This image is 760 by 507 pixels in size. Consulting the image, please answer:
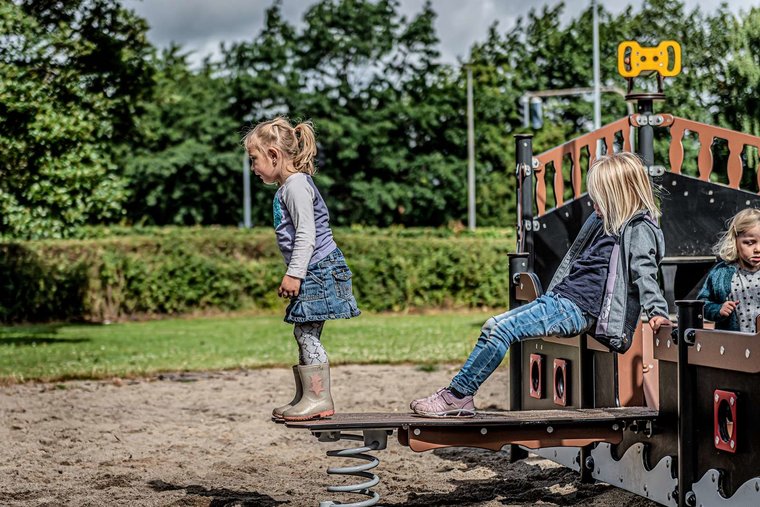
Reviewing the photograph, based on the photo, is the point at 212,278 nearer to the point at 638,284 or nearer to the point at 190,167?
the point at 638,284

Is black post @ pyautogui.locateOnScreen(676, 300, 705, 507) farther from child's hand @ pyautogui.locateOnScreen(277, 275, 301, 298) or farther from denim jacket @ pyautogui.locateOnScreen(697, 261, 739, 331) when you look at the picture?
child's hand @ pyautogui.locateOnScreen(277, 275, 301, 298)

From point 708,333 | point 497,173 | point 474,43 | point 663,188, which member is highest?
point 474,43

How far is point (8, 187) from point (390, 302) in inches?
373

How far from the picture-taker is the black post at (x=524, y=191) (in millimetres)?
6969

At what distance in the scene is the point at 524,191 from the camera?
6977mm

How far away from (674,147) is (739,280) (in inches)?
71.1

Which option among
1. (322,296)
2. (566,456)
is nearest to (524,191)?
(566,456)

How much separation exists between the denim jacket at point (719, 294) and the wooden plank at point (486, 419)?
0.63m

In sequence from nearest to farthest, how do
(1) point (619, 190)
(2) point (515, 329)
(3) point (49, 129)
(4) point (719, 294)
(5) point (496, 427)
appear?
1. (5) point (496, 427)
2. (2) point (515, 329)
3. (1) point (619, 190)
4. (4) point (719, 294)
5. (3) point (49, 129)

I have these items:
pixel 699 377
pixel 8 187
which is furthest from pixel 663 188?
pixel 8 187

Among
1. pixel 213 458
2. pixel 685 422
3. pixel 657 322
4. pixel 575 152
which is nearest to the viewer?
pixel 685 422

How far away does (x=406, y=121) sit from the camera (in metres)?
46.1

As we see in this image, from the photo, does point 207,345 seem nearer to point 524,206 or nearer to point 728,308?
point 524,206

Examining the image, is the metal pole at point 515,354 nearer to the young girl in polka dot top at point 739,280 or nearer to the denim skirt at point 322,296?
the young girl in polka dot top at point 739,280
